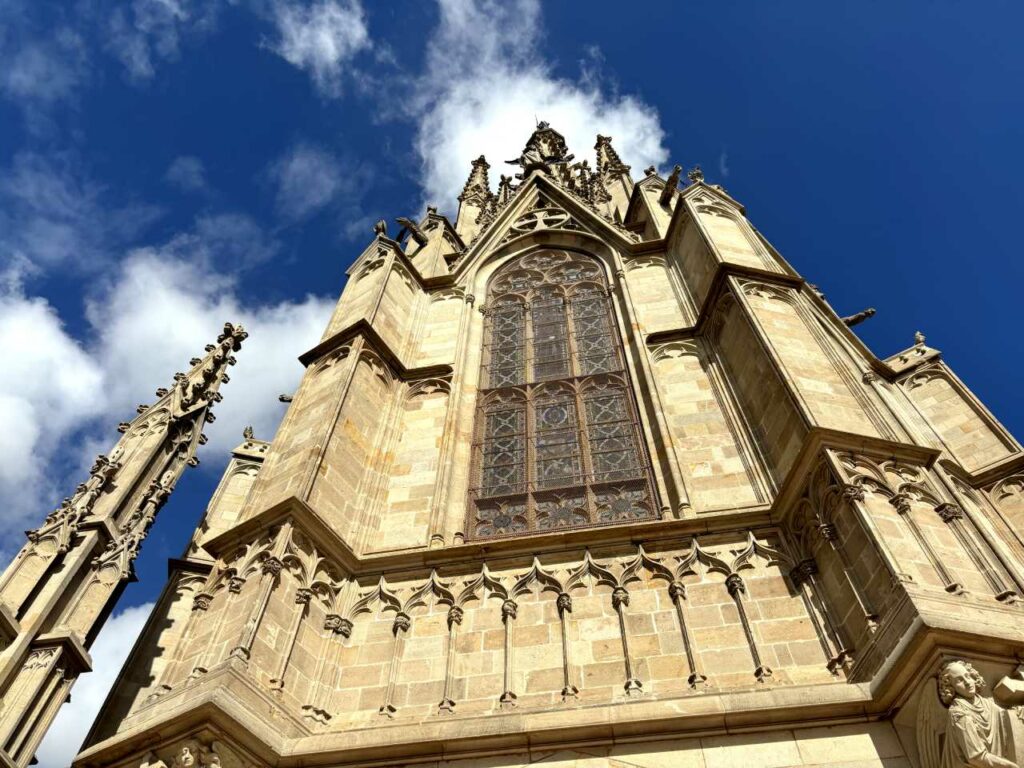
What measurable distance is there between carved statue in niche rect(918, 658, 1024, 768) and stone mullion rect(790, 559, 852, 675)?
1118mm

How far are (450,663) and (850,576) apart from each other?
337 cm

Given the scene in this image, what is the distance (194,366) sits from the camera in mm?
11539

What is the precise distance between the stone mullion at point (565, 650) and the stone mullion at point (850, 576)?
7.48ft

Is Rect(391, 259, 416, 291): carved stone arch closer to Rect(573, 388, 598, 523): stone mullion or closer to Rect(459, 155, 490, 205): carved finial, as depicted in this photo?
Rect(573, 388, 598, 523): stone mullion

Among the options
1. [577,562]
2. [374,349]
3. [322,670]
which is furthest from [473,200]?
[322,670]

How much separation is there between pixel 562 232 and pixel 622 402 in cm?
703

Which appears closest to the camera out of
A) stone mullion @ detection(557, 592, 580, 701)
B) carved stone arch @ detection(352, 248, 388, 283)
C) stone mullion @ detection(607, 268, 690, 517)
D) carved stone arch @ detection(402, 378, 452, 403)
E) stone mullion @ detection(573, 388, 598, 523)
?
stone mullion @ detection(557, 592, 580, 701)

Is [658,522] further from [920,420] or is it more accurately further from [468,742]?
[920,420]

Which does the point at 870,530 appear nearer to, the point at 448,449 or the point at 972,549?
the point at 972,549

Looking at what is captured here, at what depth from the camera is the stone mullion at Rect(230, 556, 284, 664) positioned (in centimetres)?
635

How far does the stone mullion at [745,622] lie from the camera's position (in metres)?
6.46

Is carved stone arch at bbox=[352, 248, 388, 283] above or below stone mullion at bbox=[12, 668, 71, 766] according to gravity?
above

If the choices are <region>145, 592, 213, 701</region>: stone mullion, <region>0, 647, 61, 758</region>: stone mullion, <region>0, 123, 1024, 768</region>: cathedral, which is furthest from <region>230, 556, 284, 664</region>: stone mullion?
<region>0, 647, 61, 758</region>: stone mullion

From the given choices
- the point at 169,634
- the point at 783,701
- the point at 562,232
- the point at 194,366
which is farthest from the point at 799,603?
the point at 562,232
